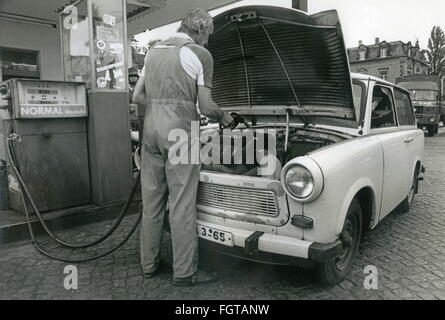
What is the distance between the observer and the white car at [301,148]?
2559 millimetres

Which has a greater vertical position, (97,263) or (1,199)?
(1,199)

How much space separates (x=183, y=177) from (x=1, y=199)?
2.90 metres

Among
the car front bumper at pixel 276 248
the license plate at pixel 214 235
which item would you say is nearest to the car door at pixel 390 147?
the car front bumper at pixel 276 248

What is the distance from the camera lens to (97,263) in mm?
3361

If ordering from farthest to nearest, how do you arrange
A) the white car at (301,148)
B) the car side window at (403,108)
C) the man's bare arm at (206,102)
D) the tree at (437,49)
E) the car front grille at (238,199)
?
the tree at (437,49), the car side window at (403,108), the man's bare arm at (206,102), the car front grille at (238,199), the white car at (301,148)

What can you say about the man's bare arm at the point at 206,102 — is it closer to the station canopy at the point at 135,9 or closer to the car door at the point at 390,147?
the car door at the point at 390,147

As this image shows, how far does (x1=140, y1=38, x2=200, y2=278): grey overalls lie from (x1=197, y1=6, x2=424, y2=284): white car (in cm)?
16

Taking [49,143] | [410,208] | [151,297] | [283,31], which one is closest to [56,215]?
[49,143]

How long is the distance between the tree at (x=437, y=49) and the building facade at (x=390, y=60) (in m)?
2.47

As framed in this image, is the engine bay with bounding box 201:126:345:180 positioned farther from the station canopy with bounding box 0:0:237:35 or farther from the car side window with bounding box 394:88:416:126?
the station canopy with bounding box 0:0:237:35

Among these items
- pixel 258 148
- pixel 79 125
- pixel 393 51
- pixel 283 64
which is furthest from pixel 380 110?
pixel 393 51

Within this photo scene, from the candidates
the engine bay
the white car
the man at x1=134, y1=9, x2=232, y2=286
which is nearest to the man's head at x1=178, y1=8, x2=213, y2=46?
the man at x1=134, y1=9, x2=232, y2=286

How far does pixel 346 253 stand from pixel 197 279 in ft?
3.92
